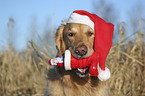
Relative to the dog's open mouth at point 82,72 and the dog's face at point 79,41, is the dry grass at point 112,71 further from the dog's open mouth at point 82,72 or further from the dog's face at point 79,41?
the dog's open mouth at point 82,72

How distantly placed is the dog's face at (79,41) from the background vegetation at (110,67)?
1.68 ft

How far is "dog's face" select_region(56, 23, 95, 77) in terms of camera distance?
2.24 metres

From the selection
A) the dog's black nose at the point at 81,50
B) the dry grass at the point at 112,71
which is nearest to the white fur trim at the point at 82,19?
the dog's black nose at the point at 81,50

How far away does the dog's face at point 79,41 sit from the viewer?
2.24 metres

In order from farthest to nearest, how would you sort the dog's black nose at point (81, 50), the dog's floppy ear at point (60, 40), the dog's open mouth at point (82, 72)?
the dog's floppy ear at point (60, 40) < the dog's open mouth at point (82, 72) < the dog's black nose at point (81, 50)

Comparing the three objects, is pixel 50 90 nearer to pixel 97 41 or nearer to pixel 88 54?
pixel 88 54

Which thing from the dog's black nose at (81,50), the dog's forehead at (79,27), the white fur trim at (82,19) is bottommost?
the dog's black nose at (81,50)

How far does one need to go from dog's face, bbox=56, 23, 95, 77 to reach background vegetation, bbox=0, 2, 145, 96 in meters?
0.51

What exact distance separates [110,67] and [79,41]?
4.51ft

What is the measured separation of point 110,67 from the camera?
357 centimetres

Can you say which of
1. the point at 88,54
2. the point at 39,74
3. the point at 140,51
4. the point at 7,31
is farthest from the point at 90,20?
the point at 7,31

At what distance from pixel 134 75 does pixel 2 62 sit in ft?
11.0

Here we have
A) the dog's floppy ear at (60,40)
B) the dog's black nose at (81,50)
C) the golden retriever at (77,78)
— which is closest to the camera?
the dog's black nose at (81,50)

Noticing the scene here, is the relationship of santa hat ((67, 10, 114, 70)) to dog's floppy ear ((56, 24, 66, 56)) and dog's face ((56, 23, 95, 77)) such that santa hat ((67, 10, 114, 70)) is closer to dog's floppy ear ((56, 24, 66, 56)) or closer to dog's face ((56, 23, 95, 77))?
dog's face ((56, 23, 95, 77))
